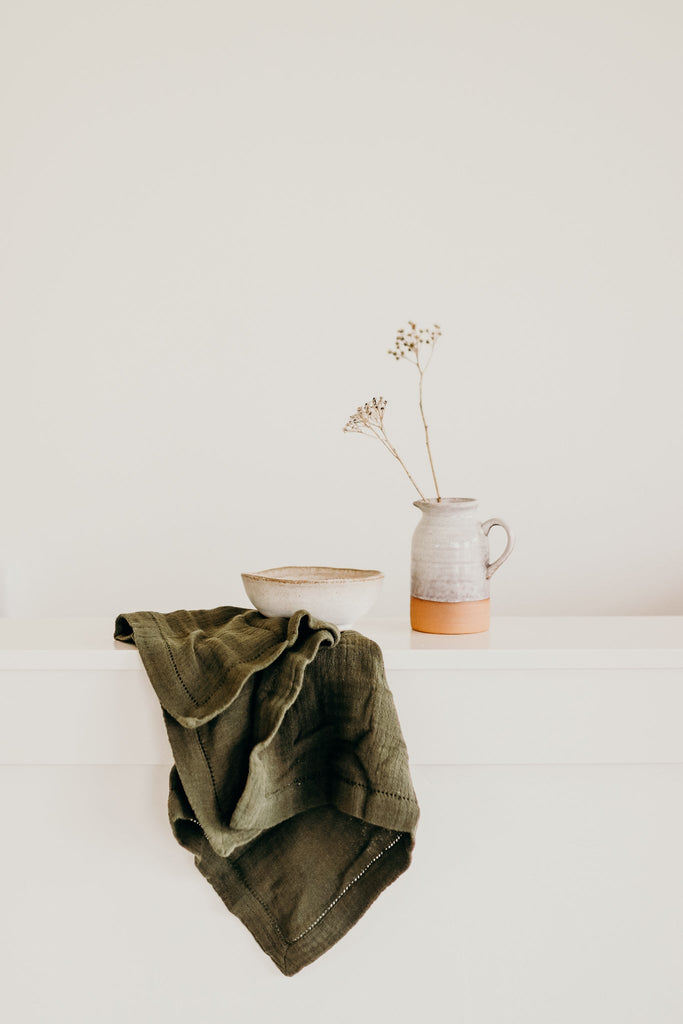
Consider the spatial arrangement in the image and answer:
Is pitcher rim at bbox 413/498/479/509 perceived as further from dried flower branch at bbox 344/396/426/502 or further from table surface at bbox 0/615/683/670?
table surface at bbox 0/615/683/670

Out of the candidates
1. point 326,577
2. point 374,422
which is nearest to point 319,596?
point 326,577

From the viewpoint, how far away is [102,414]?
1295mm

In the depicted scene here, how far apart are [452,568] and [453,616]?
0.18 feet

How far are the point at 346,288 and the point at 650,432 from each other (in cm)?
55

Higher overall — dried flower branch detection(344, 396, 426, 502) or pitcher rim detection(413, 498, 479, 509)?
dried flower branch detection(344, 396, 426, 502)

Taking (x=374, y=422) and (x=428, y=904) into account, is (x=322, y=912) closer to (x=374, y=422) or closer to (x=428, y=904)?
(x=428, y=904)

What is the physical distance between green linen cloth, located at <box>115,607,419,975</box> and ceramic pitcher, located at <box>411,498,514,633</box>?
13 centimetres

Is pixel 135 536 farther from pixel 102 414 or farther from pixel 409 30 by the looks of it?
pixel 409 30

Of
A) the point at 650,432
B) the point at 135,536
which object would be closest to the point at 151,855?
the point at 135,536

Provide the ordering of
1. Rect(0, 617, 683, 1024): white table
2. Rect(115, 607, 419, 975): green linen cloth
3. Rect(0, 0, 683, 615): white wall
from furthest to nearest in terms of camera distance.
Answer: Rect(0, 0, 683, 615): white wall, Rect(0, 617, 683, 1024): white table, Rect(115, 607, 419, 975): green linen cloth

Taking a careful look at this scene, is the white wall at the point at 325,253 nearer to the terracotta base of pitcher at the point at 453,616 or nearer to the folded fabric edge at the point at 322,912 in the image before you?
the terracotta base of pitcher at the point at 453,616

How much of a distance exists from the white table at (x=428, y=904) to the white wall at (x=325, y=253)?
1.68ft

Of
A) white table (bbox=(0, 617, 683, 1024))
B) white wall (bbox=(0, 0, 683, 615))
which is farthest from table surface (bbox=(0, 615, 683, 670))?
white wall (bbox=(0, 0, 683, 615))

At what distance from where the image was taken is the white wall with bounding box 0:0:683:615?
4.17ft
